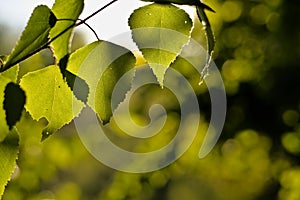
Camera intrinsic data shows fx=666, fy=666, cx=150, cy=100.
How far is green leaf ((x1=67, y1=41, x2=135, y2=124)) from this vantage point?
0.54 meters

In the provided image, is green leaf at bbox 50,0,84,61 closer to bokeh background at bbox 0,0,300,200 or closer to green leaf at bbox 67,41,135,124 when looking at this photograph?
green leaf at bbox 67,41,135,124

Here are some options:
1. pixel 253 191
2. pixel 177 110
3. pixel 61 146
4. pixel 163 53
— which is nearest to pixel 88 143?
pixel 61 146

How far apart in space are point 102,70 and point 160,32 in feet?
0.19

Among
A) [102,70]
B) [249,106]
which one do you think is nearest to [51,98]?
[102,70]

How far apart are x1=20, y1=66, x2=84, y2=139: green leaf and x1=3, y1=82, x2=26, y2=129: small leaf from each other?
8 cm

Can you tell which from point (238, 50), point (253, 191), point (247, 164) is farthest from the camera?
point (253, 191)

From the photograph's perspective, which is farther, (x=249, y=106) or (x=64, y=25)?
(x=249, y=106)

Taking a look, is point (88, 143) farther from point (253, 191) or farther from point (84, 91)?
point (84, 91)

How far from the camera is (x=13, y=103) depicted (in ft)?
1.47

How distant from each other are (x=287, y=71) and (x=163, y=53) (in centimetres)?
362

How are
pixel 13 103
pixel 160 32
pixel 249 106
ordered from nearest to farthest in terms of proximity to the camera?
pixel 13 103 → pixel 160 32 → pixel 249 106

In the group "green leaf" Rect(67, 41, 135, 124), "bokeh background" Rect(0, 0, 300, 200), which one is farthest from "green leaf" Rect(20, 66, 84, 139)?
"bokeh background" Rect(0, 0, 300, 200)

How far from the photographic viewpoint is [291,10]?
396 cm

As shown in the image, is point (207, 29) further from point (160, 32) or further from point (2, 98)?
point (2, 98)
